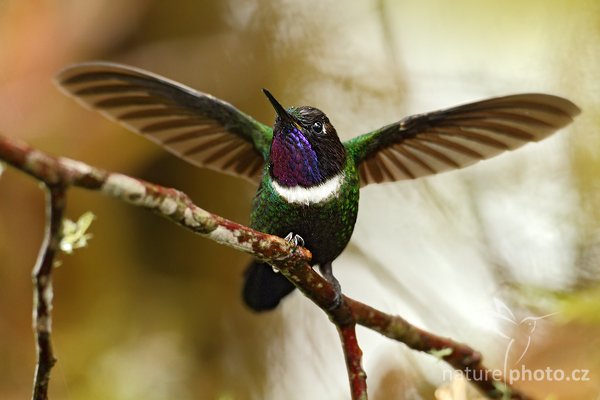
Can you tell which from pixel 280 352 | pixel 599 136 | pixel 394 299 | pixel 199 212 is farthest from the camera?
pixel 280 352

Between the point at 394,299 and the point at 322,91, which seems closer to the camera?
the point at 394,299

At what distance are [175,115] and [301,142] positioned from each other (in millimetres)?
442

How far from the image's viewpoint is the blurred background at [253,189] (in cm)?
277

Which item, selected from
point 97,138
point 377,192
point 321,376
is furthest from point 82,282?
point 377,192

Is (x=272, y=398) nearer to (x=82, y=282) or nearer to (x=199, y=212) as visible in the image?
(x=82, y=282)

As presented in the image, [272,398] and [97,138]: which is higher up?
[97,138]

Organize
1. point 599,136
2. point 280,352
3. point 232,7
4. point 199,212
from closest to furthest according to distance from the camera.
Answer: point 199,212, point 599,136, point 280,352, point 232,7

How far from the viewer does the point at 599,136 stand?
8.83 feet

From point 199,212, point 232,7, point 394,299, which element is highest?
point 232,7

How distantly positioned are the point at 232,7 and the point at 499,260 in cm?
173

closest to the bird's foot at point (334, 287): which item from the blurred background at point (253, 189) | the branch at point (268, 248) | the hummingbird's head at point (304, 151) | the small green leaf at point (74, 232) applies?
the branch at point (268, 248)

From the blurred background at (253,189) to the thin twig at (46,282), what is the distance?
75.7 inches

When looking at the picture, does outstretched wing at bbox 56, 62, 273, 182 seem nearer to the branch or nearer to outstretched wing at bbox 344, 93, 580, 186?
outstretched wing at bbox 344, 93, 580, 186

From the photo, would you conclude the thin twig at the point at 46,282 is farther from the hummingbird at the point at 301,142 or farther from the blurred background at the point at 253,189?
the blurred background at the point at 253,189
